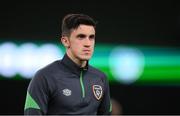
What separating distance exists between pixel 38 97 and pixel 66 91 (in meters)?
0.19

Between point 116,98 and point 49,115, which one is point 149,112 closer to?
point 116,98

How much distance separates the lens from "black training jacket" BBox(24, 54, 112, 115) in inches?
159

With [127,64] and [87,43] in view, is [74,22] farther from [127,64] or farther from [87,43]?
[127,64]

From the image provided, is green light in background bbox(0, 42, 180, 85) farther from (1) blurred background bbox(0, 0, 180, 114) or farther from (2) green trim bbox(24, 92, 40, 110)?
(2) green trim bbox(24, 92, 40, 110)

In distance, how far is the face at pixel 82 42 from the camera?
4.18 meters

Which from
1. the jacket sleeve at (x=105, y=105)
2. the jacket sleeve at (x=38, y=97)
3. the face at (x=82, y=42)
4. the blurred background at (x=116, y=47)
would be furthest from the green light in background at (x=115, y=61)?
the jacket sleeve at (x=38, y=97)

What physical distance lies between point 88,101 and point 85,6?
10.4ft

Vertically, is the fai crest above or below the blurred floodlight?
above

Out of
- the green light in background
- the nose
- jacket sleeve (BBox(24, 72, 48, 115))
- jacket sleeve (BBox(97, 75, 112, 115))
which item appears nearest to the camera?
jacket sleeve (BBox(24, 72, 48, 115))

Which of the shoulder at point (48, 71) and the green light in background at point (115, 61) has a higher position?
the shoulder at point (48, 71)

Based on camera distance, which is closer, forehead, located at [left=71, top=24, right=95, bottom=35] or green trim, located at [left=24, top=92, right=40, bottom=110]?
green trim, located at [left=24, top=92, right=40, bottom=110]

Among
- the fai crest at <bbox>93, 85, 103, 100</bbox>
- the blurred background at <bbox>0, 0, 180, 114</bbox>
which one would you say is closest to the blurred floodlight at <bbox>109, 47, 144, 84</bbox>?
the blurred background at <bbox>0, 0, 180, 114</bbox>

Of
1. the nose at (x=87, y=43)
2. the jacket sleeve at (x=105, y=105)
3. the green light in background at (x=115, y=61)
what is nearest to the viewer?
the nose at (x=87, y=43)

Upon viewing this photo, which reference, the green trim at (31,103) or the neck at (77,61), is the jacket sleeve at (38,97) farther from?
the neck at (77,61)
